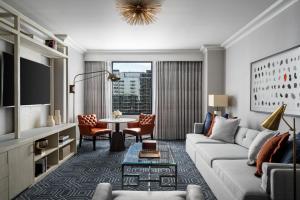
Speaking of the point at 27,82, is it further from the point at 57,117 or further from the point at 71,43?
the point at 71,43

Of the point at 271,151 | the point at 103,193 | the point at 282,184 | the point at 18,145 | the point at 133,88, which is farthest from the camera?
the point at 133,88

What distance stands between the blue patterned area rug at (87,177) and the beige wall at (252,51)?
1.46m

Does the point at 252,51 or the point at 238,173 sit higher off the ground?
the point at 252,51

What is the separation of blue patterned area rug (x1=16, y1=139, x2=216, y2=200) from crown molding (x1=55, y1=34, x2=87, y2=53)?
245 centimetres

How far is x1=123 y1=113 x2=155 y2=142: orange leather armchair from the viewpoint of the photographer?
6.01m

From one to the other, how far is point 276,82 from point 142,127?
3.27 m

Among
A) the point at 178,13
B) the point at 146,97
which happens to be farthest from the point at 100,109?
the point at 178,13

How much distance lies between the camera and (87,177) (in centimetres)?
383

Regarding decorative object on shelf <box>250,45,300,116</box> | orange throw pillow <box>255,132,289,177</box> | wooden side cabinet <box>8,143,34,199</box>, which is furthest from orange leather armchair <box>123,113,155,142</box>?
orange throw pillow <box>255,132,289,177</box>

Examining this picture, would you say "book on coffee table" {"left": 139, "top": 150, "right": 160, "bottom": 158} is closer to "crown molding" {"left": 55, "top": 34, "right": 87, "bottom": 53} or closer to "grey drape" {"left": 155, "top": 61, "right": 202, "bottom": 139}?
"crown molding" {"left": 55, "top": 34, "right": 87, "bottom": 53}

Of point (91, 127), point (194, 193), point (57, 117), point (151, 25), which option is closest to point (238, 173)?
point (194, 193)

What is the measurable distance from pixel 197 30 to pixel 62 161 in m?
3.56

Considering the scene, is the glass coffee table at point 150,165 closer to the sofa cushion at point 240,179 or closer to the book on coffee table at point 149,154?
the book on coffee table at point 149,154

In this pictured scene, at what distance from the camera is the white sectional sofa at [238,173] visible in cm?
201
